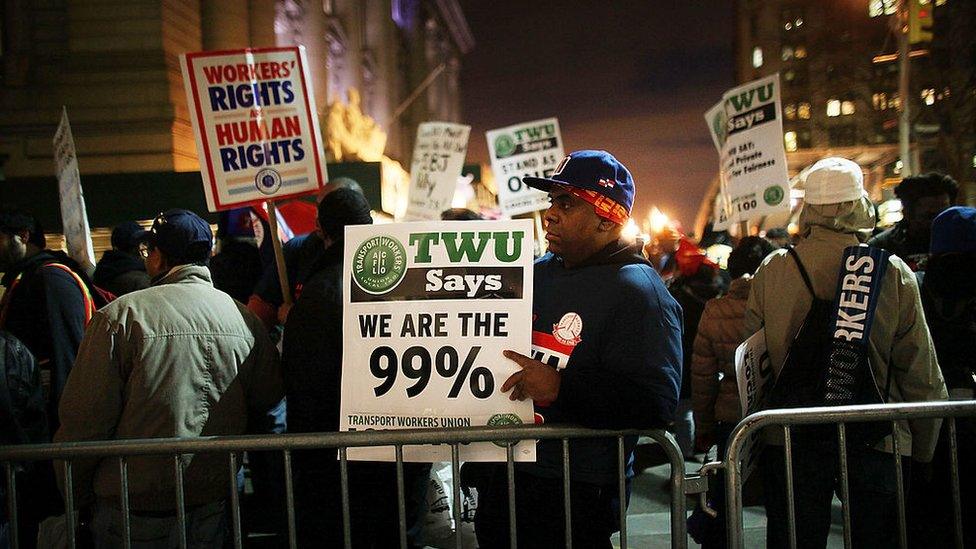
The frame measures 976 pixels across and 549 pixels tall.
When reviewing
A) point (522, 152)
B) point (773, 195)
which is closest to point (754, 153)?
point (773, 195)


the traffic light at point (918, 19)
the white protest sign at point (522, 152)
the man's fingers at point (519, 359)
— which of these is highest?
the traffic light at point (918, 19)

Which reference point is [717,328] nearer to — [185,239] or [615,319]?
[615,319]

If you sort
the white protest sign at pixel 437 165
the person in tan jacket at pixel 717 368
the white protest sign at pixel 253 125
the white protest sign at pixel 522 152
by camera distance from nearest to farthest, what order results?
1. the white protest sign at pixel 253 125
2. the person in tan jacket at pixel 717 368
3. the white protest sign at pixel 522 152
4. the white protest sign at pixel 437 165

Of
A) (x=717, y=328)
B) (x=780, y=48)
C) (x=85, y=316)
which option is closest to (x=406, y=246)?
(x=85, y=316)

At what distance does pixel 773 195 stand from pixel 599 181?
612 centimetres

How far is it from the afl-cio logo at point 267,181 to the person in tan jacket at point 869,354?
10.4ft

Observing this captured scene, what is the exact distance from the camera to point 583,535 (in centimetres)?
316

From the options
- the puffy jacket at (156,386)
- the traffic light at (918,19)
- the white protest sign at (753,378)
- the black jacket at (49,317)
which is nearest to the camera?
the puffy jacket at (156,386)

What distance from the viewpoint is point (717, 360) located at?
582 centimetres

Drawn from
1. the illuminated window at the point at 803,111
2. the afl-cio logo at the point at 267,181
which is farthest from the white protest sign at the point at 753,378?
the illuminated window at the point at 803,111

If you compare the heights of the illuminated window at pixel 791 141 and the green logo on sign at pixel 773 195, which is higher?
the illuminated window at pixel 791 141

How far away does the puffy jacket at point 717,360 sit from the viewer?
559 cm

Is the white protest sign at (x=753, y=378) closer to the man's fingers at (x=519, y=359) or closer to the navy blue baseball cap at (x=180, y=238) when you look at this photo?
the man's fingers at (x=519, y=359)

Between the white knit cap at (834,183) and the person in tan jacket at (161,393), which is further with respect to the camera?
the white knit cap at (834,183)
